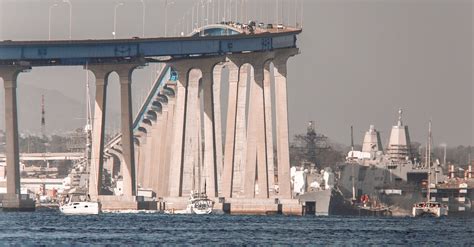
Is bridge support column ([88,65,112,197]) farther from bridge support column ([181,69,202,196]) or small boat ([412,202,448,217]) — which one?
small boat ([412,202,448,217])

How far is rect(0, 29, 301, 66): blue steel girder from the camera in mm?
175750

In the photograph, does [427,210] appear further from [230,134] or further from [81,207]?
[81,207]

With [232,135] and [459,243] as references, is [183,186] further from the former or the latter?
[459,243]

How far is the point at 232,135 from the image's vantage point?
186m

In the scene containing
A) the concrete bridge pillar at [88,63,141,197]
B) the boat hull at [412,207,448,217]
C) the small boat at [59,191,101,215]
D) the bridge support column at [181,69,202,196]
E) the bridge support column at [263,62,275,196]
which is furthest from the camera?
the boat hull at [412,207,448,217]

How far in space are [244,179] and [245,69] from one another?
14254 mm

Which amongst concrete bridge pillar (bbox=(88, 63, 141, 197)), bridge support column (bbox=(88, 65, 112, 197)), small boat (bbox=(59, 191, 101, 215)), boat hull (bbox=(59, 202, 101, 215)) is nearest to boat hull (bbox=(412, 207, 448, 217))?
concrete bridge pillar (bbox=(88, 63, 141, 197))

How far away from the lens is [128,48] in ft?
583

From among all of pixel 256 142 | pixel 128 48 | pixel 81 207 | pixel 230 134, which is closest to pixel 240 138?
pixel 230 134

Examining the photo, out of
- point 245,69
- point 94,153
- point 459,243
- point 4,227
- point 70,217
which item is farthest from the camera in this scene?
point 245,69

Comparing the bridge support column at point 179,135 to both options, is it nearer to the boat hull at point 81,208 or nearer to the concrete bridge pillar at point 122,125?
the concrete bridge pillar at point 122,125

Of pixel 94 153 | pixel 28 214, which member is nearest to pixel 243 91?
pixel 94 153

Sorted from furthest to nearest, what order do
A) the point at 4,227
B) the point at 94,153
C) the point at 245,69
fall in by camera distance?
the point at 245,69 < the point at 94,153 < the point at 4,227

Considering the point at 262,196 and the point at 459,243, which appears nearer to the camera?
the point at 459,243
